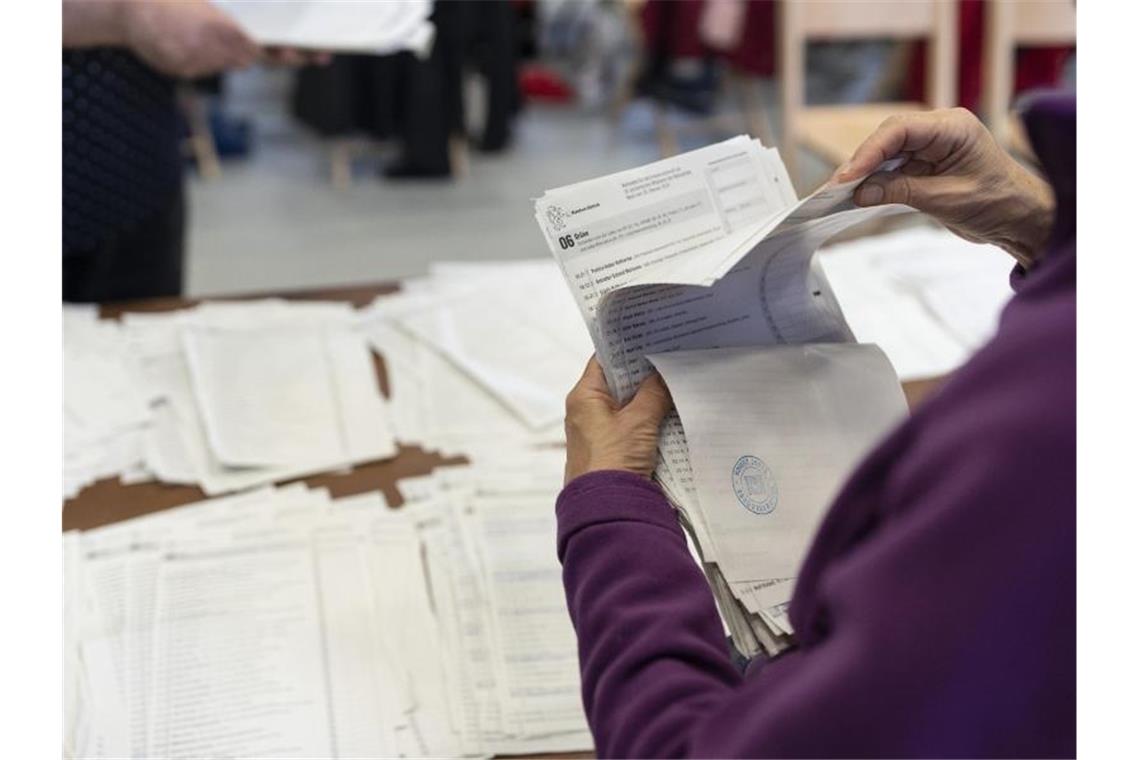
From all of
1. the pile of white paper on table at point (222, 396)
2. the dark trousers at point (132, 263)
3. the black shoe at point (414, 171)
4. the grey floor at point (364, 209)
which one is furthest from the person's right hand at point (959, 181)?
the black shoe at point (414, 171)

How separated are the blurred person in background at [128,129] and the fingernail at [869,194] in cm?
95

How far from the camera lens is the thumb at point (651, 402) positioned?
812 millimetres

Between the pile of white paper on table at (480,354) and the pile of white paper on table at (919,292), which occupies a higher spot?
the pile of white paper on table at (480,354)

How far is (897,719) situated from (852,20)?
2.87 m

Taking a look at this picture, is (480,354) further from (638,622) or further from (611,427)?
(638,622)

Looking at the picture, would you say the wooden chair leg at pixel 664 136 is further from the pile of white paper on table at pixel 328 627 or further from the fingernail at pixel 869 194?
the fingernail at pixel 869 194

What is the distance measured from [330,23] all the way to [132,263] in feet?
1.49

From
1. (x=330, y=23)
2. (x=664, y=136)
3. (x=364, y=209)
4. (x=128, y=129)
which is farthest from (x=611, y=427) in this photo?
(x=664, y=136)

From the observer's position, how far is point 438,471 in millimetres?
1294

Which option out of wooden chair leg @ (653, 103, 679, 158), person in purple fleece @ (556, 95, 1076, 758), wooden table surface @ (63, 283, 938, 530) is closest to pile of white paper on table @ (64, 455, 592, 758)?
wooden table surface @ (63, 283, 938, 530)

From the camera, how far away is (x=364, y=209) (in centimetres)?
407

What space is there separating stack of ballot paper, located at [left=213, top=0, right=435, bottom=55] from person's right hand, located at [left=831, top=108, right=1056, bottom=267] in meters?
0.79

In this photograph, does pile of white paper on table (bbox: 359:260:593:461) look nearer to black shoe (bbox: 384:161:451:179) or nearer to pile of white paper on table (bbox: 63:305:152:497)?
pile of white paper on table (bbox: 63:305:152:497)

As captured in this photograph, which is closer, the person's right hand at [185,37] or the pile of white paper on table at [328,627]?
the pile of white paper on table at [328,627]
